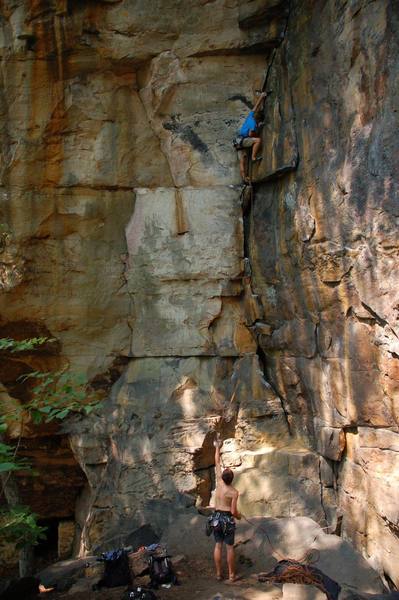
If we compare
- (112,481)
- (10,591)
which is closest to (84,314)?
(112,481)

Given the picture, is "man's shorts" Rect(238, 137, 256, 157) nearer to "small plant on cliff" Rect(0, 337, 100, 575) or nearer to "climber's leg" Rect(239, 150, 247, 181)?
"climber's leg" Rect(239, 150, 247, 181)

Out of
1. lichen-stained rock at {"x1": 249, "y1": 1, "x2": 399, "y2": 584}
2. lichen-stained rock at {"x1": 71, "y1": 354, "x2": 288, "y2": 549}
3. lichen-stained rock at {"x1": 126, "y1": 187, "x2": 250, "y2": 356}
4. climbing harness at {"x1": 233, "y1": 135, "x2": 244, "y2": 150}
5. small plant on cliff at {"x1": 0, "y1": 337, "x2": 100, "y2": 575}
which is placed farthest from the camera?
lichen-stained rock at {"x1": 126, "y1": 187, "x2": 250, "y2": 356}

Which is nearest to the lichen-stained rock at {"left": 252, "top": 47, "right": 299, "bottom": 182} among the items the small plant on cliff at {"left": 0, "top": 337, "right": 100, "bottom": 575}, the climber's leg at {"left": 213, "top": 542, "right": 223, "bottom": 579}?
the small plant on cliff at {"left": 0, "top": 337, "right": 100, "bottom": 575}

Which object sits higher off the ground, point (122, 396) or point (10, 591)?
point (122, 396)

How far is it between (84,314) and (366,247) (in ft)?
15.1

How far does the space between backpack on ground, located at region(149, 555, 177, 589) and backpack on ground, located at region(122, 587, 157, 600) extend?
16.5 inches

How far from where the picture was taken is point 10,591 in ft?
19.4

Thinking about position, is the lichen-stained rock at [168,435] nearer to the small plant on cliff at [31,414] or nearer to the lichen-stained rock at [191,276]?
the lichen-stained rock at [191,276]

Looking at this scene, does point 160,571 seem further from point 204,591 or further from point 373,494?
point 373,494

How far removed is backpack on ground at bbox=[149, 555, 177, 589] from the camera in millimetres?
6008

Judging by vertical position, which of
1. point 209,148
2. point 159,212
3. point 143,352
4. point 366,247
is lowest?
point 143,352

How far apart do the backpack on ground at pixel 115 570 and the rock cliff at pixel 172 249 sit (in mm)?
1404

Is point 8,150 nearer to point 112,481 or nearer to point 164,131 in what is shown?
point 164,131

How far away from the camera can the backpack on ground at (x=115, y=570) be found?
6.04 metres
